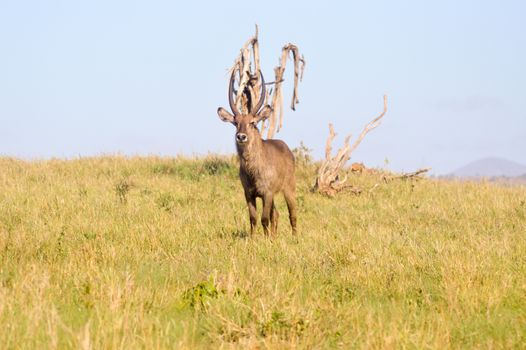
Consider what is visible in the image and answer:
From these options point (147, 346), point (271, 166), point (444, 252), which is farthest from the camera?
point (271, 166)

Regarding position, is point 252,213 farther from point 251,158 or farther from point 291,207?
point 291,207

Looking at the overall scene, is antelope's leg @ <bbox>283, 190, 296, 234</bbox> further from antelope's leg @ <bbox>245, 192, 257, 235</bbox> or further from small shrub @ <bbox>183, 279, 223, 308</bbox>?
small shrub @ <bbox>183, 279, 223, 308</bbox>

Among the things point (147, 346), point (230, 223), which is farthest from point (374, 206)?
point (147, 346)

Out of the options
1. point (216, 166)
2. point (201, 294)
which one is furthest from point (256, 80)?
point (201, 294)

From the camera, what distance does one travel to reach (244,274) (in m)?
6.42

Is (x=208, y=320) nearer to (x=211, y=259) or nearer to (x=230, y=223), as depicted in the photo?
(x=211, y=259)

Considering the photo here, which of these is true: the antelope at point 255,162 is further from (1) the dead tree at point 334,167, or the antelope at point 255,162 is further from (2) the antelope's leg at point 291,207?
(1) the dead tree at point 334,167

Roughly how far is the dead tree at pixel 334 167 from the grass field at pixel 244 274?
195cm

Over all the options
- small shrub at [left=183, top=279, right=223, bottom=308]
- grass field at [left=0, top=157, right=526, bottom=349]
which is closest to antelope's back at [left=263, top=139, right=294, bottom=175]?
grass field at [left=0, top=157, right=526, bottom=349]

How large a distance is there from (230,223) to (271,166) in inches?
51.5

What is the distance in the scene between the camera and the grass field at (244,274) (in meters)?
4.48

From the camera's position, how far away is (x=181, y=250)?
7.96 meters

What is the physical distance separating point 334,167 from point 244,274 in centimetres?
987

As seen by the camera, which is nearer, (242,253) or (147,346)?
(147,346)
